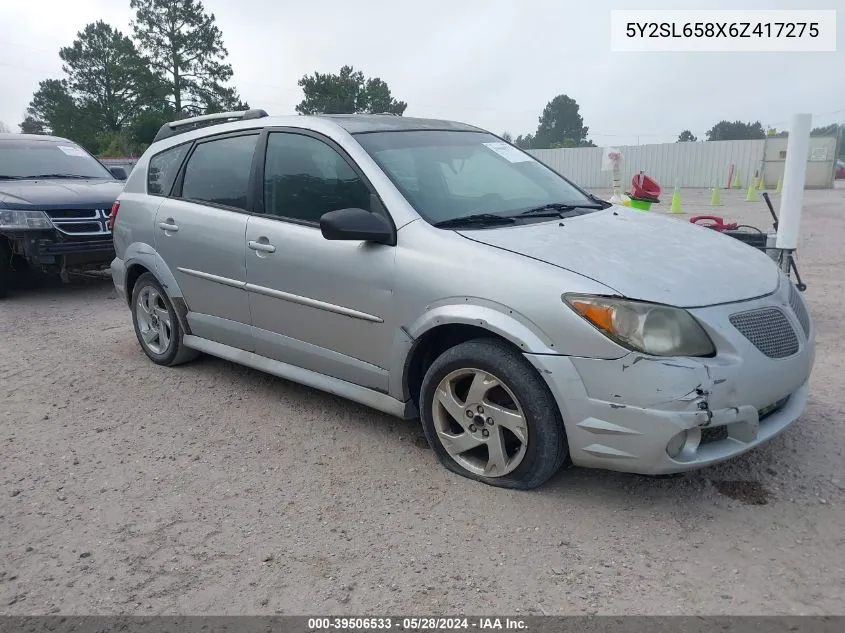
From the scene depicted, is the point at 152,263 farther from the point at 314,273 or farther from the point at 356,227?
the point at 356,227

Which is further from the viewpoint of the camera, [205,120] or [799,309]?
[205,120]

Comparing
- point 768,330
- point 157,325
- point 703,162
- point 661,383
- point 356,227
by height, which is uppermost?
point 703,162

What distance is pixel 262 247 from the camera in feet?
13.0

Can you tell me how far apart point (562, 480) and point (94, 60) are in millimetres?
68932

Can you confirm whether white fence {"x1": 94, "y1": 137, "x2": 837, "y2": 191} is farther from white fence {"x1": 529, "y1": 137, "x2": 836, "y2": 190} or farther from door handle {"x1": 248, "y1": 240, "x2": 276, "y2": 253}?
door handle {"x1": 248, "y1": 240, "x2": 276, "y2": 253}

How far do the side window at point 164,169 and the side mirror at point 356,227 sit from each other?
2033 millimetres

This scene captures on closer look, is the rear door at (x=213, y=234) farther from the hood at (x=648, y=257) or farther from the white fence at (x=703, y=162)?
the white fence at (x=703, y=162)

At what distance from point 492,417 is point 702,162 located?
31.3 meters

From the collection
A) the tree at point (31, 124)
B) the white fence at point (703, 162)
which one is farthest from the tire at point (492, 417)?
the tree at point (31, 124)

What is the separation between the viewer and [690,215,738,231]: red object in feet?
20.0

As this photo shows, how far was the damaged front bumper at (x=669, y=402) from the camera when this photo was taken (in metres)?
2.70

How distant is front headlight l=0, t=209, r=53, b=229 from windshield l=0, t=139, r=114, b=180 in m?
1.06

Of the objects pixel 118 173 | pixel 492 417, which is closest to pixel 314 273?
pixel 492 417

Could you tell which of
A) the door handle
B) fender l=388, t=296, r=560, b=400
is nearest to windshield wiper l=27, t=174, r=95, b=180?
the door handle
